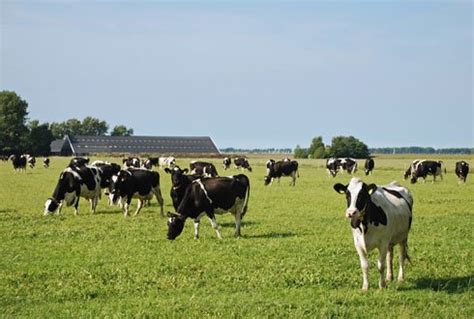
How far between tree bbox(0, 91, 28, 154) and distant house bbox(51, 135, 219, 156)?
27395mm

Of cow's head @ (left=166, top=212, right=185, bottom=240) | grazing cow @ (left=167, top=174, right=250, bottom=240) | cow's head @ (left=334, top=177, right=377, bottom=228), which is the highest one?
cow's head @ (left=334, top=177, right=377, bottom=228)

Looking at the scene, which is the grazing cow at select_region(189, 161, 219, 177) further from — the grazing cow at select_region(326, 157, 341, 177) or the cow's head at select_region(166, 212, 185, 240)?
the cow's head at select_region(166, 212, 185, 240)

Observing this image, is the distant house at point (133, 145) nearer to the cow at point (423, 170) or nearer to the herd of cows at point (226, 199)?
the cow at point (423, 170)

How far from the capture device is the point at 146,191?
79.7 ft

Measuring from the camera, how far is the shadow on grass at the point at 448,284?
11.0 m

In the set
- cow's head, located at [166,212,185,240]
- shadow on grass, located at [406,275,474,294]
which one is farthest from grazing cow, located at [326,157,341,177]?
shadow on grass, located at [406,275,474,294]

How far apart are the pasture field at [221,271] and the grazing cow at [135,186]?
5.18 feet

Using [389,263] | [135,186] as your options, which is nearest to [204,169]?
[135,186]

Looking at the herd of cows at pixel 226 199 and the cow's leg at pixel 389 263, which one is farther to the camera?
the cow's leg at pixel 389 263

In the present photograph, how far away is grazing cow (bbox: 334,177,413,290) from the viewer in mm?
10750

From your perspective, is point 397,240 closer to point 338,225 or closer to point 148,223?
point 338,225

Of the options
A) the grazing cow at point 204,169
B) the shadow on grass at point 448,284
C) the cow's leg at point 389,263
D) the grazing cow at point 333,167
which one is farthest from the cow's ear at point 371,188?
the grazing cow at point 333,167

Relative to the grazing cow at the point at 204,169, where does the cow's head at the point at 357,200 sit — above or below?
above

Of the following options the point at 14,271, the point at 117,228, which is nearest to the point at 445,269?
the point at 14,271
